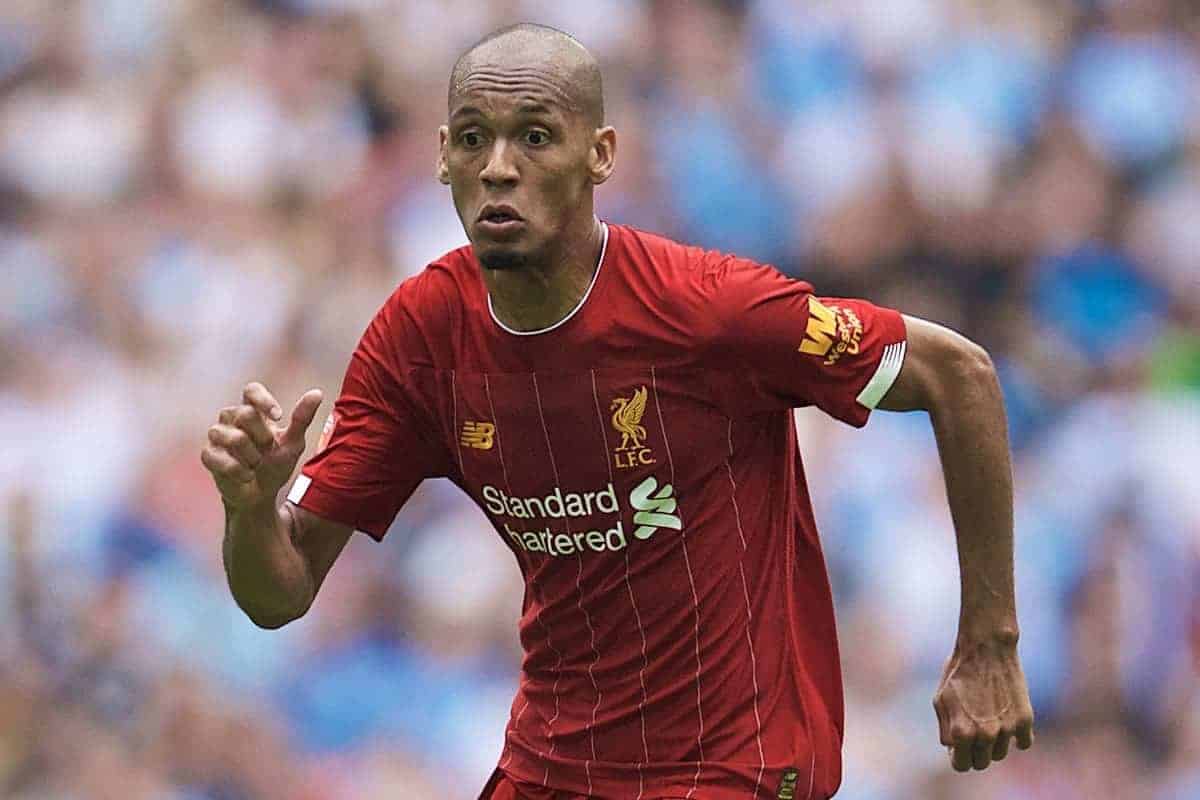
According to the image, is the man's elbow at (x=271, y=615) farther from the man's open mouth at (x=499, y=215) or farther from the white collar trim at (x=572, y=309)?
the man's open mouth at (x=499, y=215)

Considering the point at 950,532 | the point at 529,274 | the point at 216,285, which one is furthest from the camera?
the point at 216,285

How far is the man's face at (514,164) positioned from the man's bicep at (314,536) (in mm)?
782

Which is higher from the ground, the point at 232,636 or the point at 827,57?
the point at 827,57

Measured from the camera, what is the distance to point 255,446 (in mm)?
4262

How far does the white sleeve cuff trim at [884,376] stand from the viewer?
439 cm

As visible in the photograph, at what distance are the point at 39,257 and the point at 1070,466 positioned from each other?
14.7ft

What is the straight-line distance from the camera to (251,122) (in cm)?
920

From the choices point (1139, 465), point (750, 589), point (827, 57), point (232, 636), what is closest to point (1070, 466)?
point (1139, 465)

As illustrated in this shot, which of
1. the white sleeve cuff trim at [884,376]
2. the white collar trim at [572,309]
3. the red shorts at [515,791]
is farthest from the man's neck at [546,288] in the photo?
the red shorts at [515,791]

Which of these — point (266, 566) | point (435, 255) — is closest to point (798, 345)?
point (266, 566)

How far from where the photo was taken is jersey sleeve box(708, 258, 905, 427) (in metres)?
4.29

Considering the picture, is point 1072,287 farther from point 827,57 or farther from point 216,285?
point 216,285

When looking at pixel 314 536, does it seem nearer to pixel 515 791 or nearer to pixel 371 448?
pixel 371 448

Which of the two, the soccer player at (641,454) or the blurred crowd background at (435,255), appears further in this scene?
the blurred crowd background at (435,255)
